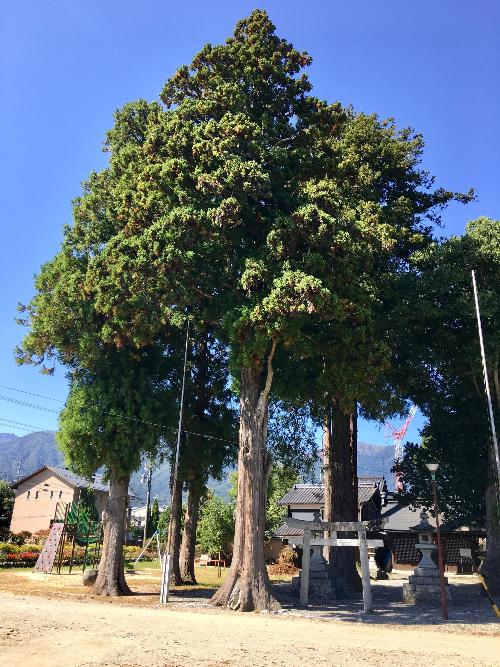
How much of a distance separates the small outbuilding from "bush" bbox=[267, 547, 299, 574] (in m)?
25.1

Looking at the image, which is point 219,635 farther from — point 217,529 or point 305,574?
point 217,529

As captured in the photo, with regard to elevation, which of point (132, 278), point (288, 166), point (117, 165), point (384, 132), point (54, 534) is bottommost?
point (54, 534)

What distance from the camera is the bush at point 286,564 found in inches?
1545

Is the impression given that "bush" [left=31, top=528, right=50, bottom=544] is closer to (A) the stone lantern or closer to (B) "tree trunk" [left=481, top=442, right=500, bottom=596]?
(A) the stone lantern

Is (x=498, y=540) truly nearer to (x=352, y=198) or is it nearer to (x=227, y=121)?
(x=352, y=198)

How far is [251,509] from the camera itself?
60.5 feet

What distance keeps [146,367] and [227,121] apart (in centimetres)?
1042

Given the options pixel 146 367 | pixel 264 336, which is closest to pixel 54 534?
pixel 146 367

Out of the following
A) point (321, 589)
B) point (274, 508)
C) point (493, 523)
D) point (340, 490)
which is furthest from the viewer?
point (274, 508)

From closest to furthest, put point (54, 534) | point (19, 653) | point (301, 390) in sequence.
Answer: point (19, 653) < point (301, 390) < point (54, 534)

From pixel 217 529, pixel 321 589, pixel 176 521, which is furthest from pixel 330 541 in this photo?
pixel 217 529

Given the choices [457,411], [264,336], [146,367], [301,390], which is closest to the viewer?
[264,336]

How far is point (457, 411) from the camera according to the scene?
27.4 m

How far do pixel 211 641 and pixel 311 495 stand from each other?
3953cm
